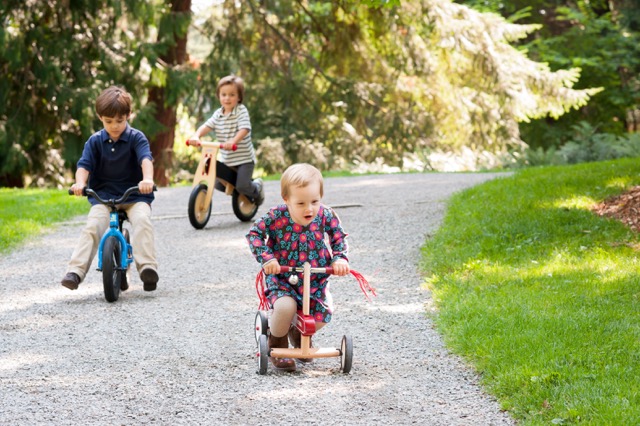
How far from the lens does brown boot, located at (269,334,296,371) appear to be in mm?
5277

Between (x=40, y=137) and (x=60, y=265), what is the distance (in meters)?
11.5

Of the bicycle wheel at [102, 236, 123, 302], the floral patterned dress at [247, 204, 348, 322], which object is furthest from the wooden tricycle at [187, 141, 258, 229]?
the floral patterned dress at [247, 204, 348, 322]

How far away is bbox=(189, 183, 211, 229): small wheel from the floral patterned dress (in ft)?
17.5

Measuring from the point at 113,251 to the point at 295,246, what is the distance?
2.31 metres

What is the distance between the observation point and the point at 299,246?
5195 millimetres

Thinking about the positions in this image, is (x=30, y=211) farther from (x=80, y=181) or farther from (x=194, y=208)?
(x=80, y=181)

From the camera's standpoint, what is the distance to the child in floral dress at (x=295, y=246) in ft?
16.6

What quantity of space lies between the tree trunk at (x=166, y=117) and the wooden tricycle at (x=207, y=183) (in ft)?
34.5

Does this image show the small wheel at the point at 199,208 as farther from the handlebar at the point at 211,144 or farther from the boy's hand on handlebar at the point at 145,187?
the boy's hand on handlebar at the point at 145,187

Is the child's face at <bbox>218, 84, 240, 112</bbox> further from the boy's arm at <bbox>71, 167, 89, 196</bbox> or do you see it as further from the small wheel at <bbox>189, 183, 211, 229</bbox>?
the boy's arm at <bbox>71, 167, 89, 196</bbox>

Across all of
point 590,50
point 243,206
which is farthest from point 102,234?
point 590,50

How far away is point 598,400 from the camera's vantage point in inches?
173

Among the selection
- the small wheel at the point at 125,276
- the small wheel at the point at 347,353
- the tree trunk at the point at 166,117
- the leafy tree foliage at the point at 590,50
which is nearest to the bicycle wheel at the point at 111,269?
the small wheel at the point at 125,276

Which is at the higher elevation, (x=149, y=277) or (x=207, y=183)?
(x=207, y=183)
